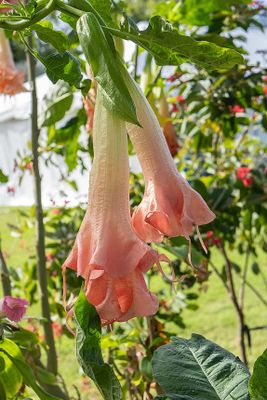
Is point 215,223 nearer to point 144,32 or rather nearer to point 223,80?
point 223,80

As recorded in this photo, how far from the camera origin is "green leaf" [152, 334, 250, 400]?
0.53 metres

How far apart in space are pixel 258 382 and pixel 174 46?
0.80 ft

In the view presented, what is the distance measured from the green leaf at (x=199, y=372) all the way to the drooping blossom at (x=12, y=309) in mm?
202

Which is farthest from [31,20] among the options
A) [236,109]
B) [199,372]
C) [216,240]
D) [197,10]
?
[236,109]

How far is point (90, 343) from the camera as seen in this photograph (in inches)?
18.3

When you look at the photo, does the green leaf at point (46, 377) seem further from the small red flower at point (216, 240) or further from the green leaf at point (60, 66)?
the small red flower at point (216, 240)

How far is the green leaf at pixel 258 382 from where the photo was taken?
48 cm

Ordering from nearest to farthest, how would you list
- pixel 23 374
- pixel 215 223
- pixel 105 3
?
pixel 105 3, pixel 23 374, pixel 215 223

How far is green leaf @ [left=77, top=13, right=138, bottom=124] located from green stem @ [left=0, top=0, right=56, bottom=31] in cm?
5

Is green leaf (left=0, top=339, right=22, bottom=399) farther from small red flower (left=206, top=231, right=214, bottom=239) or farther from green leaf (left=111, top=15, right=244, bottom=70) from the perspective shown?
small red flower (left=206, top=231, right=214, bottom=239)

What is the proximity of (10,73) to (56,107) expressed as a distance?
112 mm

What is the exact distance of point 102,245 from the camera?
47cm

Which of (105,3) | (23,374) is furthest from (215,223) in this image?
(105,3)

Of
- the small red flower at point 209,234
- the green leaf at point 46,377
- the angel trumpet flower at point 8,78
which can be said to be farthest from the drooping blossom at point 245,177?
the green leaf at point 46,377
